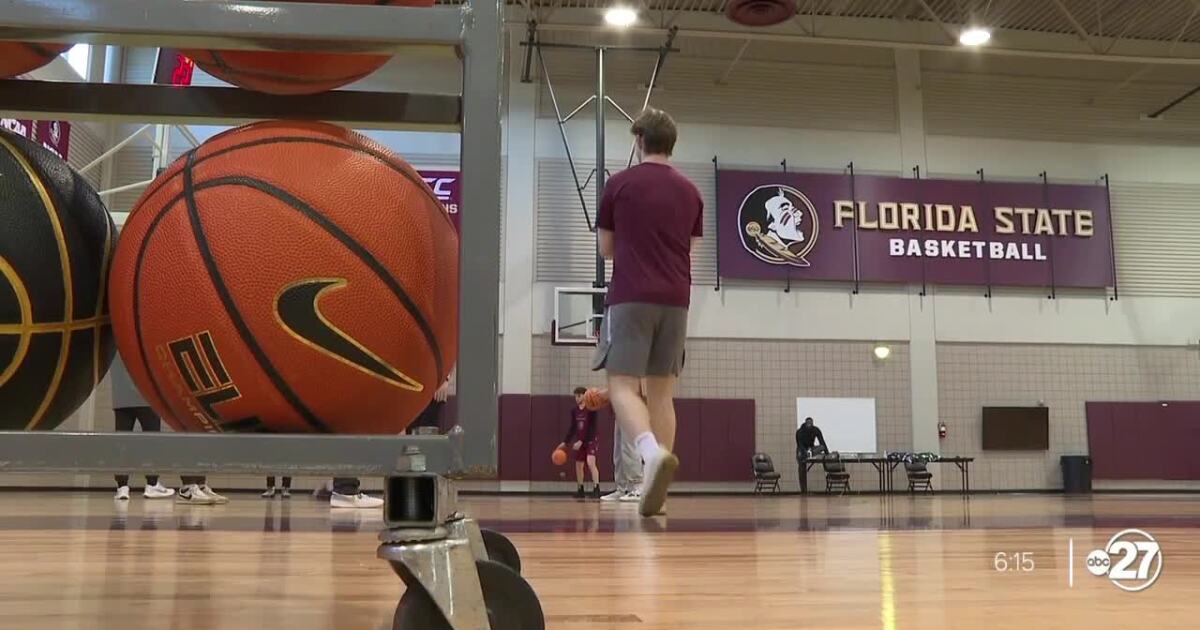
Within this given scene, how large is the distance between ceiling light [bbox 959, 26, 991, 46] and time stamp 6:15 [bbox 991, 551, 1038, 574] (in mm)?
9324

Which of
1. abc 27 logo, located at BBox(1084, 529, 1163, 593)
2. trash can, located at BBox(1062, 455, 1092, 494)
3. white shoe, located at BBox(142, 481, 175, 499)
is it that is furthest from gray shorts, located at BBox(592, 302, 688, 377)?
trash can, located at BBox(1062, 455, 1092, 494)

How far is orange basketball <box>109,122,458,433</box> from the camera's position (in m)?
1.08

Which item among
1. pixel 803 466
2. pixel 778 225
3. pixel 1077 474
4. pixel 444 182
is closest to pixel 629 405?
pixel 444 182

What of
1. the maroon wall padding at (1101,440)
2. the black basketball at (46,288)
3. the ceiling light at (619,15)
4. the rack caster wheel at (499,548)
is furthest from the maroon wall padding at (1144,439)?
the black basketball at (46,288)

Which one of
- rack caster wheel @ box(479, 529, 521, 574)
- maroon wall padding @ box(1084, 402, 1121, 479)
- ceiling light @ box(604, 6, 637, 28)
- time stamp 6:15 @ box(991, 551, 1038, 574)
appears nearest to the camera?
rack caster wheel @ box(479, 529, 521, 574)

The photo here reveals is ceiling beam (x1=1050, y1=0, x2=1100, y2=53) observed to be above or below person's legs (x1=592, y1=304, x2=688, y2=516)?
above

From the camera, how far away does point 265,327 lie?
1079 millimetres

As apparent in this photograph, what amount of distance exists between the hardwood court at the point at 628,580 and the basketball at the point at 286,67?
800mm

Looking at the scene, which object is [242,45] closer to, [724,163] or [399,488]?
[399,488]

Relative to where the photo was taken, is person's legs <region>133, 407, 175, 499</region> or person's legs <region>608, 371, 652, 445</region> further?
person's legs <region>133, 407, 175, 499</region>

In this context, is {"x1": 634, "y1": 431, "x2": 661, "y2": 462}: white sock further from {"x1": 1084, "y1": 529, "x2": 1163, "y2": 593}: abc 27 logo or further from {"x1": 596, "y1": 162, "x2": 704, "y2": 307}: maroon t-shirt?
{"x1": 1084, "y1": 529, "x2": 1163, "y2": 593}: abc 27 logo

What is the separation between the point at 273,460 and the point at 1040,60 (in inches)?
543

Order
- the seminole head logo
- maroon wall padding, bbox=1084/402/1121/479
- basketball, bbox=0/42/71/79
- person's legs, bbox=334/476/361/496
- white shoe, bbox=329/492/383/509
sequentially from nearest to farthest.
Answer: basketball, bbox=0/42/71/79 < white shoe, bbox=329/492/383/509 < person's legs, bbox=334/476/361/496 < the seminole head logo < maroon wall padding, bbox=1084/402/1121/479

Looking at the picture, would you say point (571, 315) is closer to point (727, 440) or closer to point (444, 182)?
point (444, 182)
